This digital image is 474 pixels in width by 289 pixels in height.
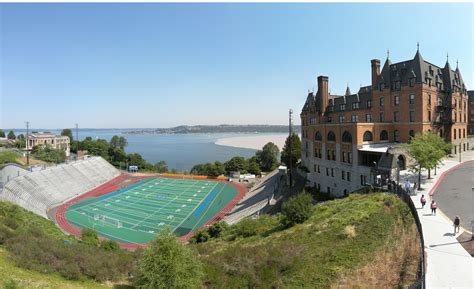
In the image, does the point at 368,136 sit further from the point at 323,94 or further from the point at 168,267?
the point at 168,267

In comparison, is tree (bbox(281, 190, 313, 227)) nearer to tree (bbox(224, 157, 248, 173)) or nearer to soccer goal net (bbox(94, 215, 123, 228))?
soccer goal net (bbox(94, 215, 123, 228))

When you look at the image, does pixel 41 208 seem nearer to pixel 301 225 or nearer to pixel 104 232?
pixel 104 232

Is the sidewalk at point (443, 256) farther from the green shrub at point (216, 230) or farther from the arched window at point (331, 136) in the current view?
the arched window at point (331, 136)

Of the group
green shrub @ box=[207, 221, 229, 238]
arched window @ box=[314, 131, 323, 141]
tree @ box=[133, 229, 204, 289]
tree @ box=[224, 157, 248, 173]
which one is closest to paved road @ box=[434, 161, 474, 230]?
arched window @ box=[314, 131, 323, 141]

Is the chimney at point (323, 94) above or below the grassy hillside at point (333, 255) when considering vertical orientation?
above

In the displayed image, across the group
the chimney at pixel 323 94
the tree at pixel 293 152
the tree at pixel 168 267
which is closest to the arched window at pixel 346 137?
the chimney at pixel 323 94
